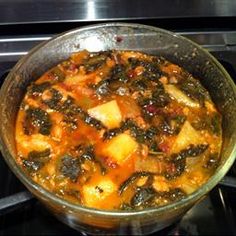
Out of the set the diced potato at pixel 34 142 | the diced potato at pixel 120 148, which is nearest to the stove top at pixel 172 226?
the diced potato at pixel 34 142

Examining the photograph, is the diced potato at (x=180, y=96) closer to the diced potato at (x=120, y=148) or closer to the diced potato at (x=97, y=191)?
the diced potato at (x=120, y=148)

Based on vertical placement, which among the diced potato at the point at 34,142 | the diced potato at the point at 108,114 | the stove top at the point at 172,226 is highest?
the diced potato at the point at 108,114

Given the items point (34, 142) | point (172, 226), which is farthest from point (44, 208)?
point (172, 226)

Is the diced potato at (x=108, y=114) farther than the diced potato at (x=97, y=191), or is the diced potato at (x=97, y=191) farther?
the diced potato at (x=108, y=114)

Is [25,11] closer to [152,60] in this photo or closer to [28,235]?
[152,60]

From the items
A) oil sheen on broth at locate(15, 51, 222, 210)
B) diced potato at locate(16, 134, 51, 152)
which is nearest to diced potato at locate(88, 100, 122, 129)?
oil sheen on broth at locate(15, 51, 222, 210)

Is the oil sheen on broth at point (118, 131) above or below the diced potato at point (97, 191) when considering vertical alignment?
above

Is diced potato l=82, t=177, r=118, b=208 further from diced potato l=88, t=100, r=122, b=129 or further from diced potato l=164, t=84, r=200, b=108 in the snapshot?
diced potato l=164, t=84, r=200, b=108

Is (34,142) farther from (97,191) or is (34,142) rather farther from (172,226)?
(172,226)

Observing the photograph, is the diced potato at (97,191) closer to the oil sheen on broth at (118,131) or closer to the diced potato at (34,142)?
the oil sheen on broth at (118,131)
